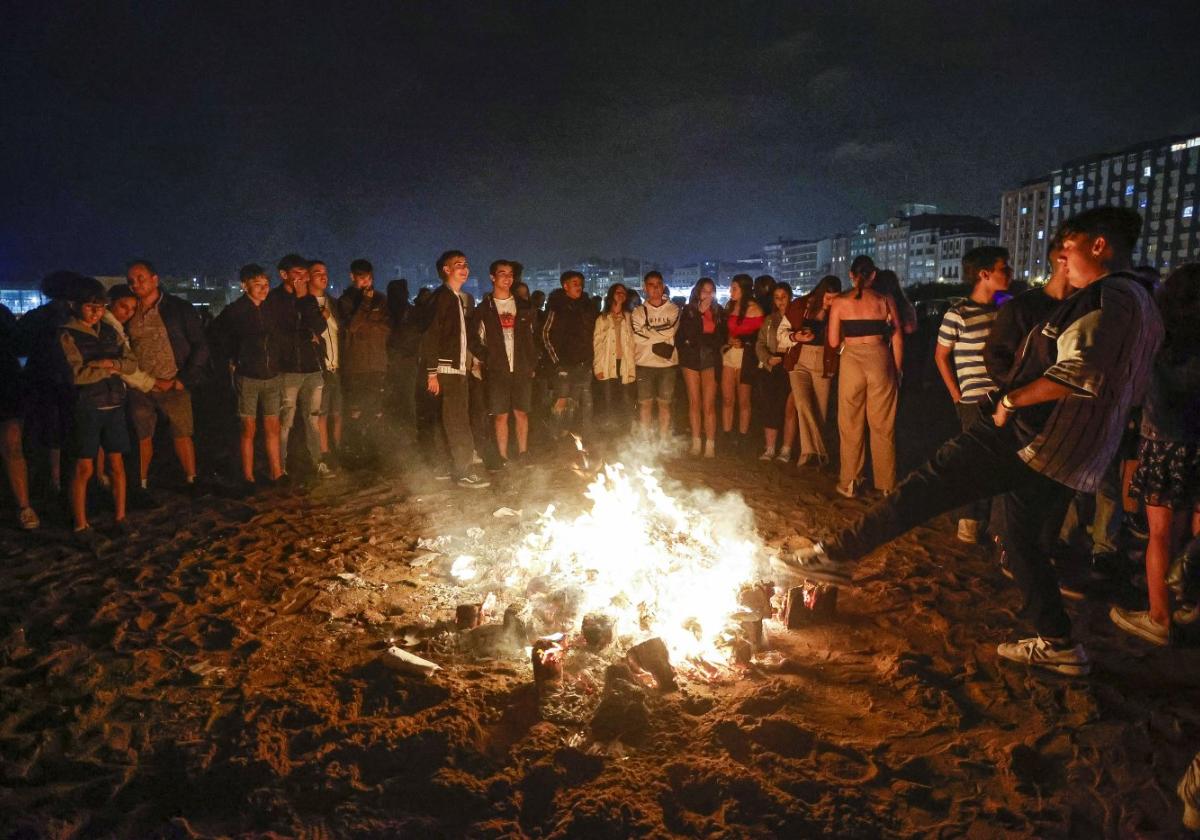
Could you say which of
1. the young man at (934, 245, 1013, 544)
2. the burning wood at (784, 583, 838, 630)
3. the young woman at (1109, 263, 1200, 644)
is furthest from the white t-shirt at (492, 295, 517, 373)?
the young woman at (1109, 263, 1200, 644)

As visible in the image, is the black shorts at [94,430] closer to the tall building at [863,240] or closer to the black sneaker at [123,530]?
the black sneaker at [123,530]

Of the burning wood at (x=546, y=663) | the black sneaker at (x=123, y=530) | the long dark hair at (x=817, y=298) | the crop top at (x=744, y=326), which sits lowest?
the burning wood at (x=546, y=663)

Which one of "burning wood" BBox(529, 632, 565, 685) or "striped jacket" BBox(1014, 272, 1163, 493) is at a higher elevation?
"striped jacket" BBox(1014, 272, 1163, 493)

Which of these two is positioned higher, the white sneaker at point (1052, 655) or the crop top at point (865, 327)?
the crop top at point (865, 327)

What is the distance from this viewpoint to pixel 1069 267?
354 cm

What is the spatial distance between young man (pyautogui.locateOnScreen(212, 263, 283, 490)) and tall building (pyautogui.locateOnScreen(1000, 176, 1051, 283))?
4797 inches

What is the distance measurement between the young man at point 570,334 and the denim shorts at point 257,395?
3.39 meters

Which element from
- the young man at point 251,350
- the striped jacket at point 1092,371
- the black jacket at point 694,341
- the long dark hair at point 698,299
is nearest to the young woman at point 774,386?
the black jacket at point 694,341

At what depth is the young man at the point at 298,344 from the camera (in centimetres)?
755

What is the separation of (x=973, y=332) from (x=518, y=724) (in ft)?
15.1

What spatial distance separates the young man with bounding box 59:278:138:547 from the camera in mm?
5844

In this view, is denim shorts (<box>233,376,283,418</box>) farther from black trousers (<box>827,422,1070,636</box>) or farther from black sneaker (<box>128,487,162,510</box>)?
black trousers (<box>827,422,1070,636</box>)

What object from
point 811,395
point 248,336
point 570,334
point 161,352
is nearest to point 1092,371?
point 811,395

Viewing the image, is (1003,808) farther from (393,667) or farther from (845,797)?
(393,667)
